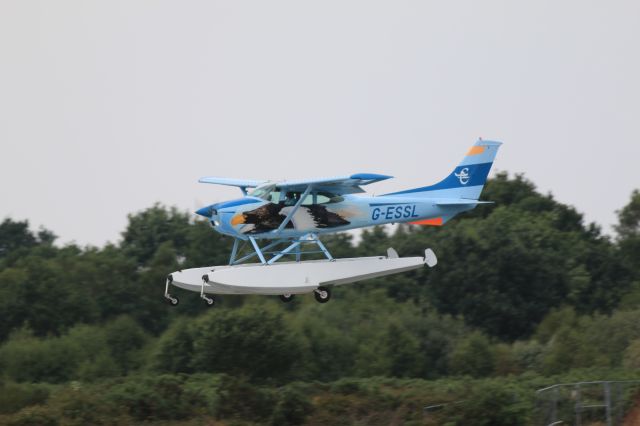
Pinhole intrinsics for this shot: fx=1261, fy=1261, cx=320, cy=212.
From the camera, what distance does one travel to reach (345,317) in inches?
2021

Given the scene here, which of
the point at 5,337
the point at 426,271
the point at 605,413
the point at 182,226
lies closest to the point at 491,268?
the point at 426,271

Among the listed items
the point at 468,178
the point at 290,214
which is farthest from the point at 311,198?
the point at 468,178

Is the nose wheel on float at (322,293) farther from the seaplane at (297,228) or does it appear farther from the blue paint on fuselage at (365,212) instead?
the blue paint on fuselage at (365,212)

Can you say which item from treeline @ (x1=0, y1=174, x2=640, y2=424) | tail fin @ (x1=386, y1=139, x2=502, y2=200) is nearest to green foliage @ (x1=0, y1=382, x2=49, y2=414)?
treeline @ (x1=0, y1=174, x2=640, y2=424)

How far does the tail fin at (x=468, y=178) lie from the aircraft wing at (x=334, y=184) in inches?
79.7

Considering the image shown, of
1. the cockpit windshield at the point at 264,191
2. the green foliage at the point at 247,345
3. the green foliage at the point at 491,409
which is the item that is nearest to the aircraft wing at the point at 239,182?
the cockpit windshield at the point at 264,191

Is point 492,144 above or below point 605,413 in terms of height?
above

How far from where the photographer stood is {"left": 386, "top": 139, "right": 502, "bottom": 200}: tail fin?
92.0 feet

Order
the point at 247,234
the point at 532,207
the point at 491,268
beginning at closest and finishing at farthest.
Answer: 1. the point at 247,234
2. the point at 491,268
3. the point at 532,207

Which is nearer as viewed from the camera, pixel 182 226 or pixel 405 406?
pixel 405 406

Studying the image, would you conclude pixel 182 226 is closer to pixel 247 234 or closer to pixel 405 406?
pixel 405 406

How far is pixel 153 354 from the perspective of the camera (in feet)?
156

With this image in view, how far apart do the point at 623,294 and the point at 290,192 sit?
121ft

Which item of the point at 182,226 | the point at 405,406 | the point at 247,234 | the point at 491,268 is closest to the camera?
the point at 247,234
